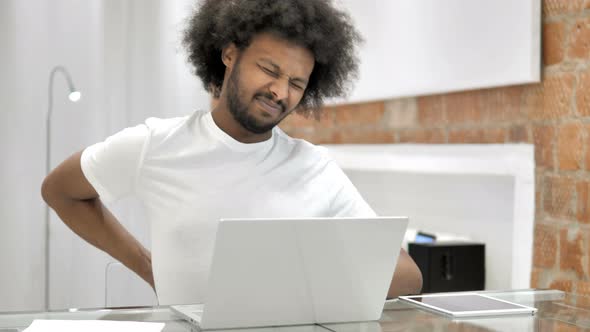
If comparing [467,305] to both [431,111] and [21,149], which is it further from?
[21,149]

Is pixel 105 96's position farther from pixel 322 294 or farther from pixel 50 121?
pixel 322 294

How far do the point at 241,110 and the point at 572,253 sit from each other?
130cm

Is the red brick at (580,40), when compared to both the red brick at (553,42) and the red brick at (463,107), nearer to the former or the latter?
the red brick at (553,42)

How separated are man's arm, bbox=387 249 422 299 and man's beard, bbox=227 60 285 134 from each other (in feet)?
1.43

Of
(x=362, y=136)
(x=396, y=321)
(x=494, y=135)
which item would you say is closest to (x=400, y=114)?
(x=362, y=136)

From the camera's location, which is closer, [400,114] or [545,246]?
[545,246]

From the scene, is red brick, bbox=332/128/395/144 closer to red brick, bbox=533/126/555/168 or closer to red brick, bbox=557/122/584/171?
red brick, bbox=533/126/555/168

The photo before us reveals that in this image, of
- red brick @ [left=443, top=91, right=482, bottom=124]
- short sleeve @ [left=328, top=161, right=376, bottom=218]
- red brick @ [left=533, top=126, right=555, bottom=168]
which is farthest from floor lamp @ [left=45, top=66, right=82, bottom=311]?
red brick @ [left=533, top=126, right=555, bottom=168]

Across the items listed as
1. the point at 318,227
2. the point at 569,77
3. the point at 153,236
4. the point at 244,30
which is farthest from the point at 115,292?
the point at 318,227

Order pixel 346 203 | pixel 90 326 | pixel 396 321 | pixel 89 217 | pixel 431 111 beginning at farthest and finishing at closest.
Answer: pixel 431 111, pixel 89 217, pixel 346 203, pixel 396 321, pixel 90 326

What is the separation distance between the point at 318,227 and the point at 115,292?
2.23m

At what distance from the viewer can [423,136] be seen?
10.8 feet

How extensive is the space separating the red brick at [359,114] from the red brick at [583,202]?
1.21 metres

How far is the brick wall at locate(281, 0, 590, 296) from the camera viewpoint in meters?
2.48
